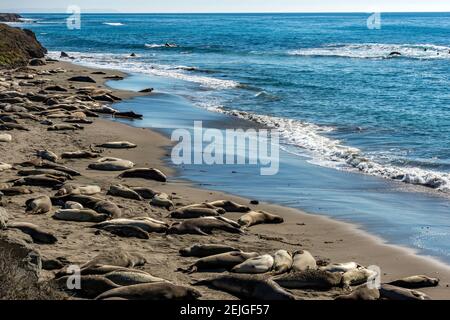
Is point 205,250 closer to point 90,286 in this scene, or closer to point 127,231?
point 127,231

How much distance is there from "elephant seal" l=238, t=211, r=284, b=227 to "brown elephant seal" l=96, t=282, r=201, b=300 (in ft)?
11.3

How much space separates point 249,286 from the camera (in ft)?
24.0

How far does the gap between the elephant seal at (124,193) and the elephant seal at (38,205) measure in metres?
1.39

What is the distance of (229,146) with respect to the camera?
55.4ft

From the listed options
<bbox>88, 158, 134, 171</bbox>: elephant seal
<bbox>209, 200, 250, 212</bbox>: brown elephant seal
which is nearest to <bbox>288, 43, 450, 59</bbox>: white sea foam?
<bbox>88, 158, 134, 171</bbox>: elephant seal

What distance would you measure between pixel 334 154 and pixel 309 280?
898cm

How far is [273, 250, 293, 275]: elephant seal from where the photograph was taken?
26.2 feet

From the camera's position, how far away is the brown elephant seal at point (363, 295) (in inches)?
277

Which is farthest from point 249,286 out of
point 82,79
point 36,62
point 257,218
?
point 36,62

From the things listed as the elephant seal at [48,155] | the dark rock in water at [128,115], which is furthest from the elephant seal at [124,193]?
the dark rock in water at [128,115]

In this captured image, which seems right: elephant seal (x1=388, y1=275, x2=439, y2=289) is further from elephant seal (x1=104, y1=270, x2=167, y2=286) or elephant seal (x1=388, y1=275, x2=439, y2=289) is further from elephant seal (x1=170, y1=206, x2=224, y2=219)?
elephant seal (x1=170, y1=206, x2=224, y2=219)

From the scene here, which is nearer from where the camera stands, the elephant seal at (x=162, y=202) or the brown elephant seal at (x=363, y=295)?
the brown elephant seal at (x=363, y=295)

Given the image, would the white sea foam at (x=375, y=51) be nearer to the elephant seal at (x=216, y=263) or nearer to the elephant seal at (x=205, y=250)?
the elephant seal at (x=205, y=250)
